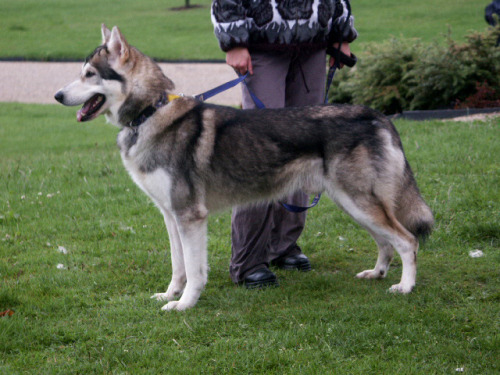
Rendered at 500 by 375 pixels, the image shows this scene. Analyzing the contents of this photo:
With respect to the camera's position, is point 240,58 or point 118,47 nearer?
point 118,47

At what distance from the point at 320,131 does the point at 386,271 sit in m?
1.24

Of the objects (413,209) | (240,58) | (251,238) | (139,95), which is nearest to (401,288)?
(413,209)

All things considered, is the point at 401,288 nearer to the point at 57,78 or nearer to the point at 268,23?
the point at 268,23

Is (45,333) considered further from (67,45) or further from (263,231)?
(67,45)

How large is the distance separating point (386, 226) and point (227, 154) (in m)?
1.19

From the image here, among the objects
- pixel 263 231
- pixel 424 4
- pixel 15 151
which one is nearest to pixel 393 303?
pixel 263 231

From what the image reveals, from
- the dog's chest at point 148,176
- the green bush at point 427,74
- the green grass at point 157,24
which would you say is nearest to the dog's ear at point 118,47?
the dog's chest at point 148,176

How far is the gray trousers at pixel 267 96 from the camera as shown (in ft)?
14.5

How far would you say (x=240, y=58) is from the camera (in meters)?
4.28

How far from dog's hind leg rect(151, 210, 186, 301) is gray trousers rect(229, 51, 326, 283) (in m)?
0.44

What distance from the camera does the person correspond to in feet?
14.1

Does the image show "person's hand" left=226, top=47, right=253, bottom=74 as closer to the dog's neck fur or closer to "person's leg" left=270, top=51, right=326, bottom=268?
"person's leg" left=270, top=51, right=326, bottom=268

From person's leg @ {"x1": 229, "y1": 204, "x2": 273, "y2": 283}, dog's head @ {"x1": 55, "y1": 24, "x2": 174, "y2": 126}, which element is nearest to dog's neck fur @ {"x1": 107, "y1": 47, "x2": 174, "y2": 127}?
dog's head @ {"x1": 55, "y1": 24, "x2": 174, "y2": 126}

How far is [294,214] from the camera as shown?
4926 millimetres
